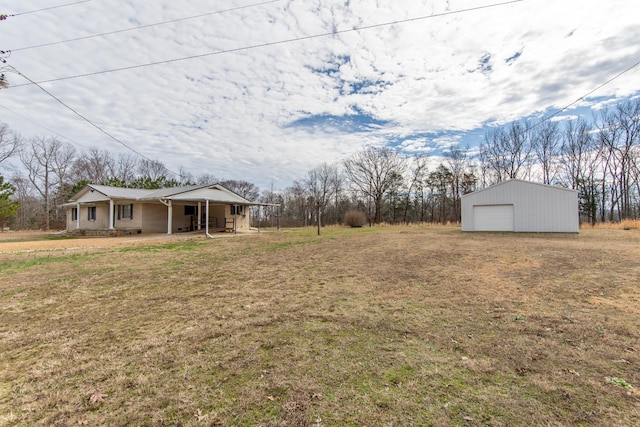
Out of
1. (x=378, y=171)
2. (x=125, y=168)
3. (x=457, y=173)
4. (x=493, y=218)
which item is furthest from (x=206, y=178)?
(x=493, y=218)

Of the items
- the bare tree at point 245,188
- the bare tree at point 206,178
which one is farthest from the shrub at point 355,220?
the bare tree at point 206,178

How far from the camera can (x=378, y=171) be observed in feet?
135

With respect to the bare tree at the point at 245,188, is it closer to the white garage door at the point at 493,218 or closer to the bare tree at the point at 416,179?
the bare tree at the point at 416,179

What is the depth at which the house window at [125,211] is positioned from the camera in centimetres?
1981

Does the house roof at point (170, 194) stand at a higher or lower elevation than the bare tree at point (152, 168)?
lower

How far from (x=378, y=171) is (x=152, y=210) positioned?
96.4ft

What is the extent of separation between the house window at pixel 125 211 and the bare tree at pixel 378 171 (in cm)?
2887

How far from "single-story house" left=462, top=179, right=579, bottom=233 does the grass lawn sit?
515 inches

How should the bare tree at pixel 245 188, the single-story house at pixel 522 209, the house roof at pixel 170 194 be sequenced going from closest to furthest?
the single-story house at pixel 522 209 → the house roof at pixel 170 194 → the bare tree at pixel 245 188

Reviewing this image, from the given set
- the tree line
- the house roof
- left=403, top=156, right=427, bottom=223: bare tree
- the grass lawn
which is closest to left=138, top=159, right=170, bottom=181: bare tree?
the tree line

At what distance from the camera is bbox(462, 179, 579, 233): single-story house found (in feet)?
55.5

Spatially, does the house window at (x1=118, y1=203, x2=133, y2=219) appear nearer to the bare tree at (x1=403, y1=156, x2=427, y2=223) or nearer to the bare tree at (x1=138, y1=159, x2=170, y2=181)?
the bare tree at (x1=138, y1=159, x2=170, y2=181)

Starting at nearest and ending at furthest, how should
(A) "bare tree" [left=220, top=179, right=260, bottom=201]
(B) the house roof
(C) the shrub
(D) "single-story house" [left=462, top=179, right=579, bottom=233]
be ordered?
(D) "single-story house" [left=462, top=179, right=579, bottom=233], (B) the house roof, (C) the shrub, (A) "bare tree" [left=220, top=179, right=260, bottom=201]

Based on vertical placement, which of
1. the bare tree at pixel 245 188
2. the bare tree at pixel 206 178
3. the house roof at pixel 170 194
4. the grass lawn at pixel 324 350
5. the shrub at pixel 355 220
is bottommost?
the grass lawn at pixel 324 350
